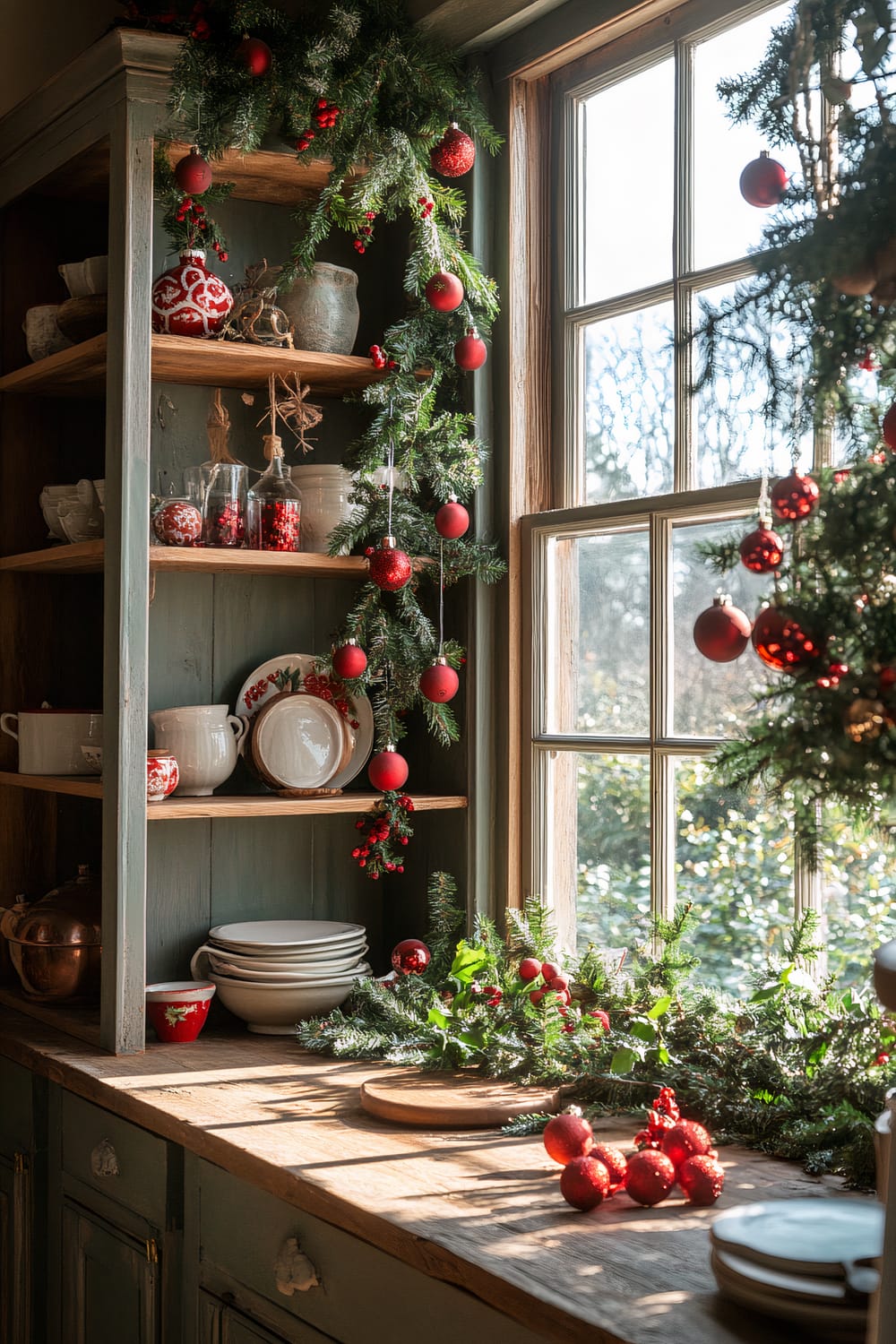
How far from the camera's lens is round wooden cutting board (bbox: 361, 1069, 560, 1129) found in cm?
177

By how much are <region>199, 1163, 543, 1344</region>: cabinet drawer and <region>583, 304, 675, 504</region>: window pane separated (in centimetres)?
118

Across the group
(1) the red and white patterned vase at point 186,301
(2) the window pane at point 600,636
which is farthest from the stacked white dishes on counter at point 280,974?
(1) the red and white patterned vase at point 186,301

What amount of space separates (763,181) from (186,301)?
1.24m

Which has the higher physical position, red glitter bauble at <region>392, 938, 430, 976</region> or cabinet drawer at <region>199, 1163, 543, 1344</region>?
red glitter bauble at <region>392, 938, 430, 976</region>

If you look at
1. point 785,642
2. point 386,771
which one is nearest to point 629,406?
point 386,771

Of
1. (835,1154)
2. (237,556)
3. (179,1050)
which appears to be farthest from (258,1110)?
(237,556)

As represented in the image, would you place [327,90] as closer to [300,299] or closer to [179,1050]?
[300,299]

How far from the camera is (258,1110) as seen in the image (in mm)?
1840

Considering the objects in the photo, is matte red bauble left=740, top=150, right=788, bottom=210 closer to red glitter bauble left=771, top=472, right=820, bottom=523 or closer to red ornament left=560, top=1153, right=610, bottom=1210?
red glitter bauble left=771, top=472, right=820, bottom=523

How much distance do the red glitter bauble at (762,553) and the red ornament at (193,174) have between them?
132 centimetres

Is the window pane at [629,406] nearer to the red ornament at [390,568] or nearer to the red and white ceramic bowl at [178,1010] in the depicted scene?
the red ornament at [390,568]

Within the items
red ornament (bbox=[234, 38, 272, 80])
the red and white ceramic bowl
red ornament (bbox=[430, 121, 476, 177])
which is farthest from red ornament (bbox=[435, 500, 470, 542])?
the red and white ceramic bowl

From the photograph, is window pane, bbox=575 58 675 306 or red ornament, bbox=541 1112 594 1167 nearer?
red ornament, bbox=541 1112 594 1167

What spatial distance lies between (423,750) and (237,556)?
53 centimetres
